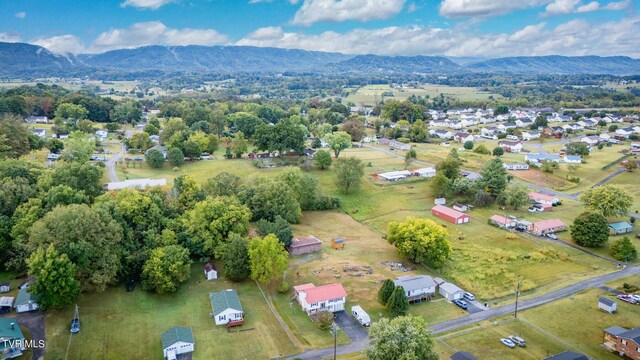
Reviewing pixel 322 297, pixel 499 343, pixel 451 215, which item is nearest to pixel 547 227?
pixel 451 215

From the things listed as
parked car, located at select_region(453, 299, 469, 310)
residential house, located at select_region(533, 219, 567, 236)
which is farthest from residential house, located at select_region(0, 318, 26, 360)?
residential house, located at select_region(533, 219, 567, 236)

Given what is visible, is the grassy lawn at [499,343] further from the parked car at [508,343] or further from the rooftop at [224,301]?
the rooftop at [224,301]

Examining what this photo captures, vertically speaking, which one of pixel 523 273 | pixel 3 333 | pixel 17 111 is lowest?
pixel 523 273

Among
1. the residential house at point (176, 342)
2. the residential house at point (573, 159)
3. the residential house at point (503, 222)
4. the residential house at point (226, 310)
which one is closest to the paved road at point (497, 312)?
the residential house at point (226, 310)

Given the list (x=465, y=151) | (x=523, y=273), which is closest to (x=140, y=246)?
(x=523, y=273)

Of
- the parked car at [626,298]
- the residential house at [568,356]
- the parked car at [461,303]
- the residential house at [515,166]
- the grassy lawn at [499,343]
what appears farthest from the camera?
the residential house at [515,166]

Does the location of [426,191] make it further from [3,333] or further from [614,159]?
[3,333]
